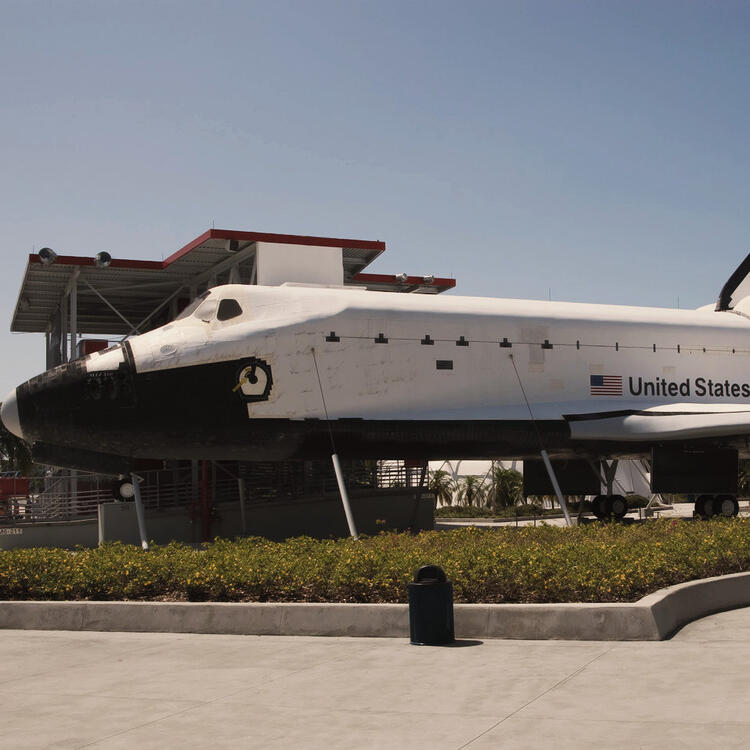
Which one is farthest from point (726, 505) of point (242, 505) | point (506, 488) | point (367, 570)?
point (506, 488)

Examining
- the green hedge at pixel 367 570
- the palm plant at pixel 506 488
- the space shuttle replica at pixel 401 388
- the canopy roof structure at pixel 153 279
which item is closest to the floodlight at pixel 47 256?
the canopy roof structure at pixel 153 279

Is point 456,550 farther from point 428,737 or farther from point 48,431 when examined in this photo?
point 48,431

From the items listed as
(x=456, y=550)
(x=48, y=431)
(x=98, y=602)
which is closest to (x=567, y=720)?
(x=456, y=550)

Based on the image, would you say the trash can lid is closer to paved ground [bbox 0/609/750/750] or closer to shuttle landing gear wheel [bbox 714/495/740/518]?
paved ground [bbox 0/609/750/750]

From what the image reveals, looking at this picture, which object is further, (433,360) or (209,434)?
(433,360)

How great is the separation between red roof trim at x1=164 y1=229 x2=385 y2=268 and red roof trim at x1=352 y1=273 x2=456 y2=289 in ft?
11.0

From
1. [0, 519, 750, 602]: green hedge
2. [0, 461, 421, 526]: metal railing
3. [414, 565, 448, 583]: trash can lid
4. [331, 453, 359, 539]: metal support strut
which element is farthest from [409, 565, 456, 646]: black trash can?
[0, 461, 421, 526]: metal railing

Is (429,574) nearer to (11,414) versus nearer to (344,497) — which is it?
(344,497)

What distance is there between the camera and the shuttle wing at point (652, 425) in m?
19.3

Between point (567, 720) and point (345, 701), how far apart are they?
159 centimetres

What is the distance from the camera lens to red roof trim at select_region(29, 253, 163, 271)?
2450 centimetres

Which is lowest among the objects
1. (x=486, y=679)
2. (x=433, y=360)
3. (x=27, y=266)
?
(x=486, y=679)

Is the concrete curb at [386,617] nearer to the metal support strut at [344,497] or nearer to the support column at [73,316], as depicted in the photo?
the metal support strut at [344,497]

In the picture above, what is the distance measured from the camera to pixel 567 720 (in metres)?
5.73
